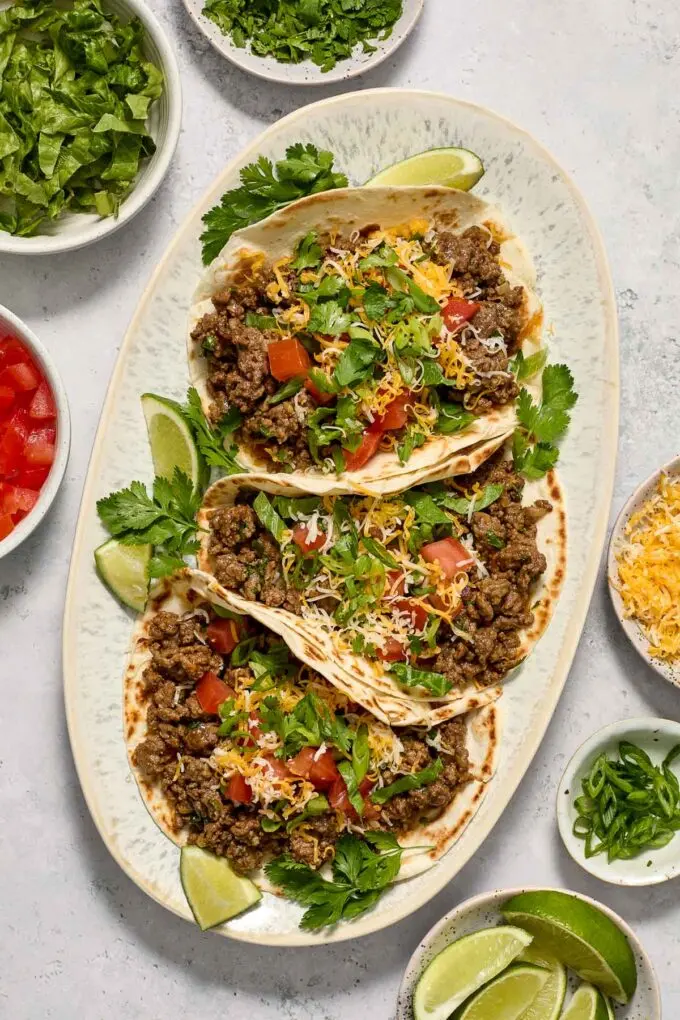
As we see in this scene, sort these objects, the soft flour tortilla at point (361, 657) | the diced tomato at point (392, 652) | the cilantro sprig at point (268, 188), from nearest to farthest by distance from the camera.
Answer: the soft flour tortilla at point (361, 657) → the diced tomato at point (392, 652) → the cilantro sprig at point (268, 188)

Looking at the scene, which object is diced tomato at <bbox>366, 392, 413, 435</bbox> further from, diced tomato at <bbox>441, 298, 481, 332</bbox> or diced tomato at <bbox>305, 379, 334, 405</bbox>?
diced tomato at <bbox>441, 298, 481, 332</bbox>

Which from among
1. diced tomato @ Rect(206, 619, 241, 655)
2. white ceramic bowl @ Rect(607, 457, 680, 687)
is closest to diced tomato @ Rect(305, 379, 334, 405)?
diced tomato @ Rect(206, 619, 241, 655)

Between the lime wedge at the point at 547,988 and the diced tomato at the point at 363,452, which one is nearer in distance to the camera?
the diced tomato at the point at 363,452

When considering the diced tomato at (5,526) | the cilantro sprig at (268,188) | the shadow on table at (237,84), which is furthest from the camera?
the shadow on table at (237,84)

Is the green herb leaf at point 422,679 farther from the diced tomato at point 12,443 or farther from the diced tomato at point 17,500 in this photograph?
the diced tomato at point 12,443

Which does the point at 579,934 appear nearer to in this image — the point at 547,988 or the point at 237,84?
the point at 547,988

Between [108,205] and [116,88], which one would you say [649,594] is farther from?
[116,88]

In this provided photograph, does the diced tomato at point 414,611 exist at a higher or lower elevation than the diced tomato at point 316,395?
lower

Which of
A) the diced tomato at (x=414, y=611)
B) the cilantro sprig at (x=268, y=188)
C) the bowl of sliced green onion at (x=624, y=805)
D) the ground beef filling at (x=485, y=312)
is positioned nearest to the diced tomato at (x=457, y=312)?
the ground beef filling at (x=485, y=312)
